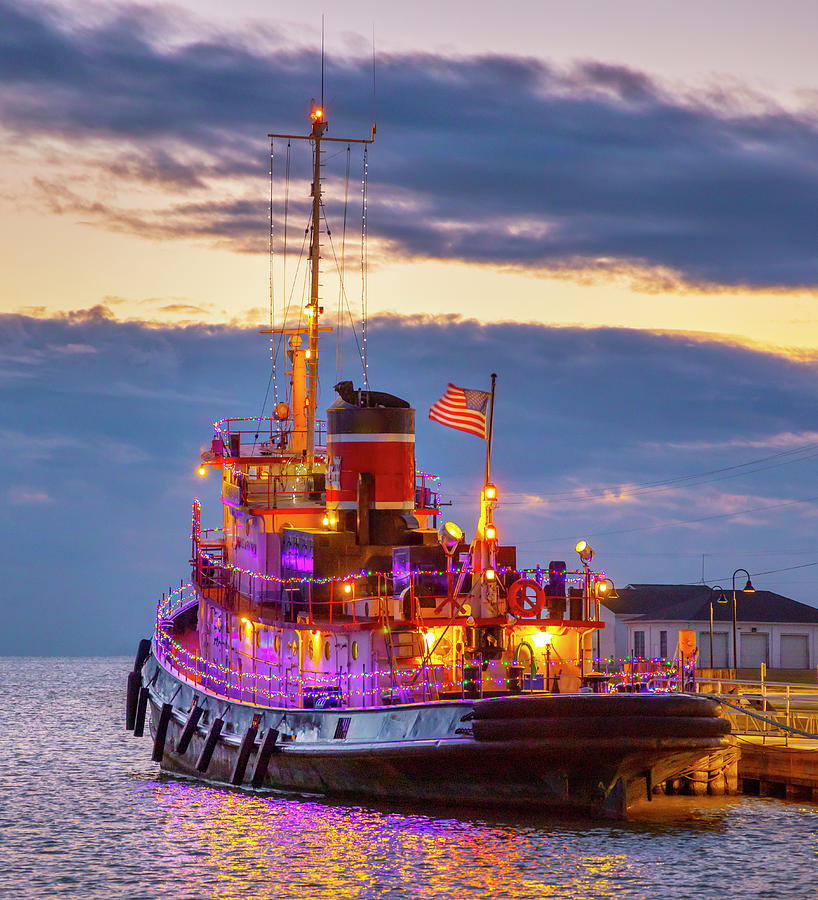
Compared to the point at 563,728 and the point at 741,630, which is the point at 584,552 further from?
the point at 741,630

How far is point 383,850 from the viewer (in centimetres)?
3331

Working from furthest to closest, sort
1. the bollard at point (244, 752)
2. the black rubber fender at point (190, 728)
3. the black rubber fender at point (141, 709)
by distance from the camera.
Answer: the black rubber fender at point (141, 709) → the black rubber fender at point (190, 728) → the bollard at point (244, 752)

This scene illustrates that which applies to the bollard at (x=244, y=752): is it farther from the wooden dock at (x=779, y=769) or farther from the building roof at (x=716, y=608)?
the building roof at (x=716, y=608)

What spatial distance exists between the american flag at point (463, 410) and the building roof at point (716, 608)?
36348mm

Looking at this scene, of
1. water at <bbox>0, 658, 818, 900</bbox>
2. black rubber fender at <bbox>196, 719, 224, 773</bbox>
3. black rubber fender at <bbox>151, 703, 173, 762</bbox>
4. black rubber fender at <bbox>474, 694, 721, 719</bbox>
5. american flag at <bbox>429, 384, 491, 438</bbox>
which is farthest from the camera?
black rubber fender at <bbox>151, 703, 173, 762</bbox>

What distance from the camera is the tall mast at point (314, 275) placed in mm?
45594

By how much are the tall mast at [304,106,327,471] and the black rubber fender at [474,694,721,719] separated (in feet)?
44.9

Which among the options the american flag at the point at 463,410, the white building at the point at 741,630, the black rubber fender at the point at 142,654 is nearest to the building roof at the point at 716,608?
the white building at the point at 741,630

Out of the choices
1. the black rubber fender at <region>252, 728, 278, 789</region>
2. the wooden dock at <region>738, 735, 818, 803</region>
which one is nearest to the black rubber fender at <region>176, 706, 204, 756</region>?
the black rubber fender at <region>252, 728, 278, 789</region>

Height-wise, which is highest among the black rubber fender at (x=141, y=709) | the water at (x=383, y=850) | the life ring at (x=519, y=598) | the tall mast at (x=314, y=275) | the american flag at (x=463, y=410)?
the tall mast at (x=314, y=275)

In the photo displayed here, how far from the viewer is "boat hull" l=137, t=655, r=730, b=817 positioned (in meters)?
33.6

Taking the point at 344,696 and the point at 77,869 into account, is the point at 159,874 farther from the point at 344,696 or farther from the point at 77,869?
the point at 344,696

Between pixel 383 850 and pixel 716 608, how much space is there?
139 feet

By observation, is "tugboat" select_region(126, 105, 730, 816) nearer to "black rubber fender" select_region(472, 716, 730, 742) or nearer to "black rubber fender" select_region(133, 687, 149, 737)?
"black rubber fender" select_region(472, 716, 730, 742)
